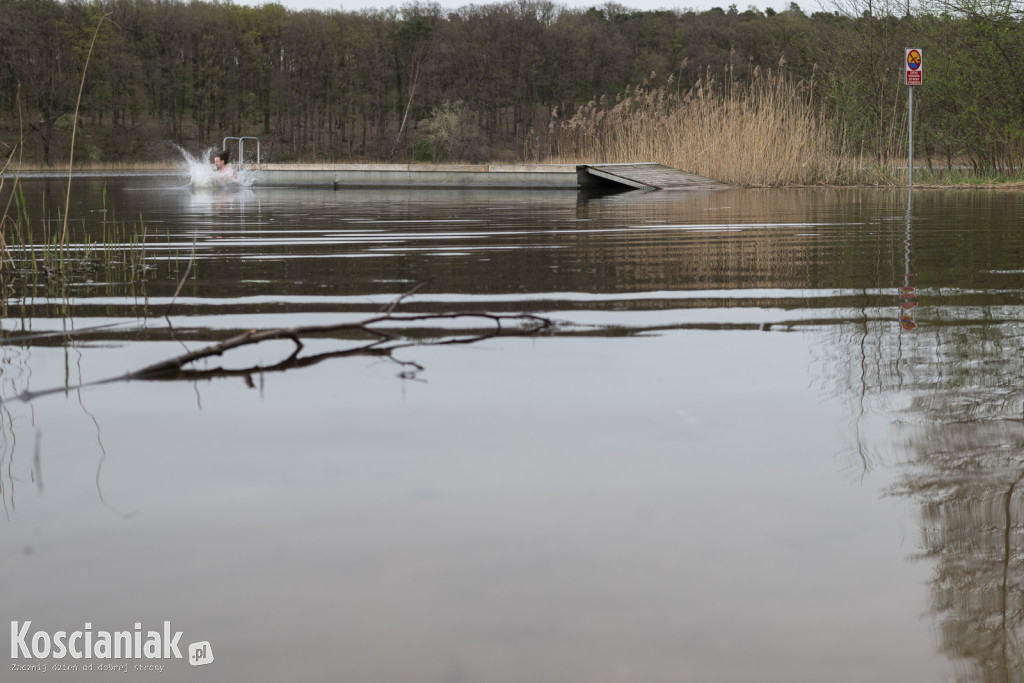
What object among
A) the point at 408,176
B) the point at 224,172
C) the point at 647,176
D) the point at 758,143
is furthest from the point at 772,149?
the point at 224,172

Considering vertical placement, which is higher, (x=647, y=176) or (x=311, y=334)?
(x=647, y=176)

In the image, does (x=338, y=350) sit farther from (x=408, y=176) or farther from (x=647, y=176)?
(x=408, y=176)

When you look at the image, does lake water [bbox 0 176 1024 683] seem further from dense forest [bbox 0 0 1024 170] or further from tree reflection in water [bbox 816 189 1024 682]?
dense forest [bbox 0 0 1024 170]

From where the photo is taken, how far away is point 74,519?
1.86 metres

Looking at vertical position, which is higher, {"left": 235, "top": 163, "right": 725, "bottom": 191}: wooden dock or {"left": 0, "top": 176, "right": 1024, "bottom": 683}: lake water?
{"left": 235, "top": 163, "right": 725, "bottom": 191}: wooden dock

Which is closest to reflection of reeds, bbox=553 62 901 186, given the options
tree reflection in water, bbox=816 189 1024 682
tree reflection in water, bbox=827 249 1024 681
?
tree reflection in water, bbox=816 189 1024 682

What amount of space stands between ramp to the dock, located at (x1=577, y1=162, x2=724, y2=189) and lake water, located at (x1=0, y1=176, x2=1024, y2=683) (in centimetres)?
1297

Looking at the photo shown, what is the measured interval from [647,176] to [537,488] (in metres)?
16.1

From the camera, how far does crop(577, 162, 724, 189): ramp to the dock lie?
17344mm

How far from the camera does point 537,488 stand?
1.97m

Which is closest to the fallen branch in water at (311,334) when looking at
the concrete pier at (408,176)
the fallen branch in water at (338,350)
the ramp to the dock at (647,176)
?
the fallen branch in water at (338,350)

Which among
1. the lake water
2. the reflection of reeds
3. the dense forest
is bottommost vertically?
the lake water

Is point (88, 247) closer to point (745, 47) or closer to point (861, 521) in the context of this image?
point (861, 521)

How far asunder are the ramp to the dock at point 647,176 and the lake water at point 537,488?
511 inches
